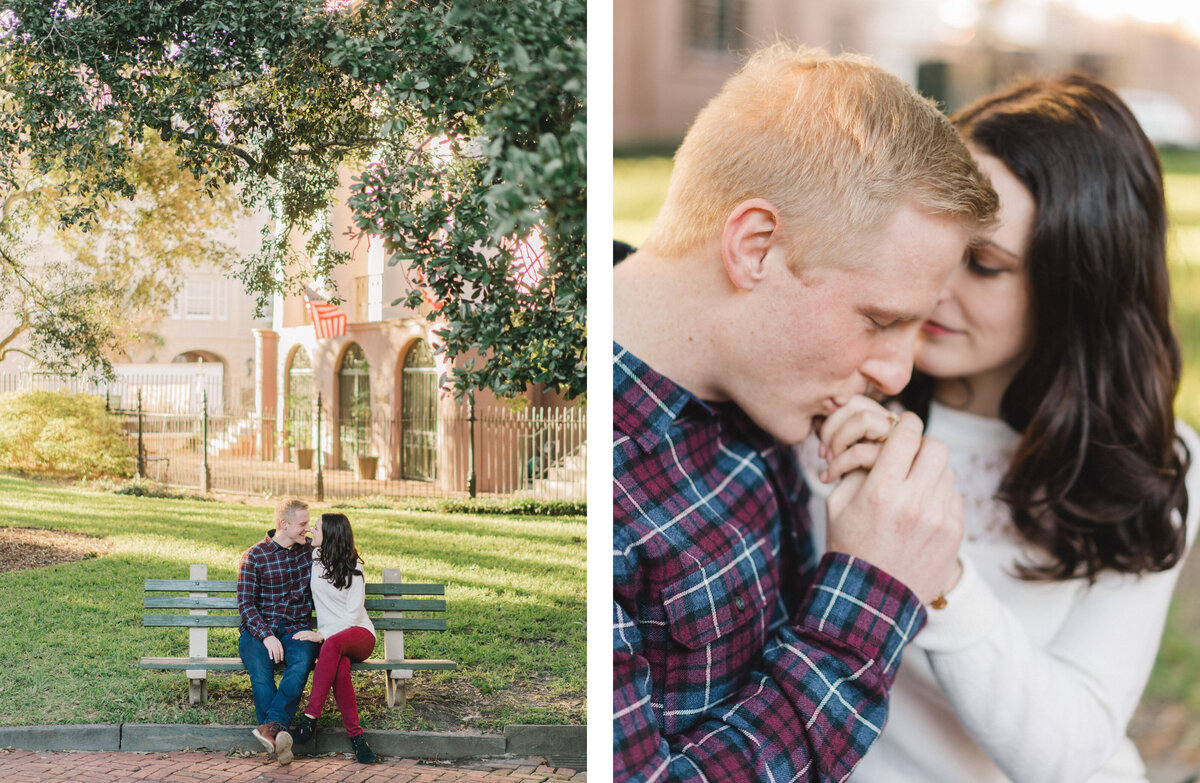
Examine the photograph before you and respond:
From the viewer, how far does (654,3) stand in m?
1.79

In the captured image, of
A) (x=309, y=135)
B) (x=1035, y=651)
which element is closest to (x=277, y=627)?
(x=309, y=135)

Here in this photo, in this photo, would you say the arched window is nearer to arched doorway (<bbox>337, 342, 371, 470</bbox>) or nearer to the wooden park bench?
arched doorway (<bbox>337, 342, 371, 470</bbox>)

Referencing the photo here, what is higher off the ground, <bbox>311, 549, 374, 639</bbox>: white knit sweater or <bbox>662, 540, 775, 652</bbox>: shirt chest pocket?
<bbox>662, 540, 775, 652</bbox>: shirt chest pocket

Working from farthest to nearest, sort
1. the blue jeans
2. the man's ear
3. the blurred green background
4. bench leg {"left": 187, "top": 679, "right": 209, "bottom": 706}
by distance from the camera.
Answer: bench leg {"left": 187, "top": 679, "right": 209, "bottom": 706} < the blue jeans < the man's ear < the blurred green background

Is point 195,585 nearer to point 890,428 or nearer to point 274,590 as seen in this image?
point 274,590

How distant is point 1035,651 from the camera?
60.2 inches

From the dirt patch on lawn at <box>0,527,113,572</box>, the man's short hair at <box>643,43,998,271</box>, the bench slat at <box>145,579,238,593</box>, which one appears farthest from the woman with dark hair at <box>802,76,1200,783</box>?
the dirt patch on lawn at <box>0,527,113,572</box>

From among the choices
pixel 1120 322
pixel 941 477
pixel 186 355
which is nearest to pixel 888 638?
pixel 941 477

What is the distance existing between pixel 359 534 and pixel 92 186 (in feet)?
5.80

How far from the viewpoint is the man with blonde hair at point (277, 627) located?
3.18 meters

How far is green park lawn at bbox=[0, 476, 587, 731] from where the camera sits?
3.29 meters

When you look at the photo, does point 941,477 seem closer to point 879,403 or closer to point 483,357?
point 879,403

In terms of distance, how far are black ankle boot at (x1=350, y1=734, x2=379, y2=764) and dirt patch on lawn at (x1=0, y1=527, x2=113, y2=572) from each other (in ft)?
4.48

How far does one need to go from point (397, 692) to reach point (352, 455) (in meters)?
0.99
